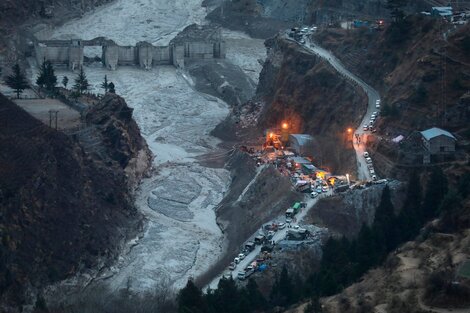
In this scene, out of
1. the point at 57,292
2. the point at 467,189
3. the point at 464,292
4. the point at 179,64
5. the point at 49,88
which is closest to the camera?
the point at 464,292

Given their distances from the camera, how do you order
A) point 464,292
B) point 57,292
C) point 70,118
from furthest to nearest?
point 70,118, point 57,292, point 464,292

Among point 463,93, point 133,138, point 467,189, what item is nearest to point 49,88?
point 133,138

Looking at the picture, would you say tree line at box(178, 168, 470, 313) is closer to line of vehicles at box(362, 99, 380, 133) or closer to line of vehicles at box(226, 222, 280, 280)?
line of vehicles at box(226, 222, 280, 280)

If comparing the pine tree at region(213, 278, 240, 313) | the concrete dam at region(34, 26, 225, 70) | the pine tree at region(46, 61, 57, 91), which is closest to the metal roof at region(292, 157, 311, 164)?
the pine tree at region(213, 278, 240, 313)

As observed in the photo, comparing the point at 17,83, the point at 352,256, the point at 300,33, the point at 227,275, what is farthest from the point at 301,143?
the point at 352,256

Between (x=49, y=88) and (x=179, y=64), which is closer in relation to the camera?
(x=49, y=88)

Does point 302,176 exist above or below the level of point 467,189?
below

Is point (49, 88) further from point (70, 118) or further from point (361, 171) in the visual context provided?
point (361, 171)
